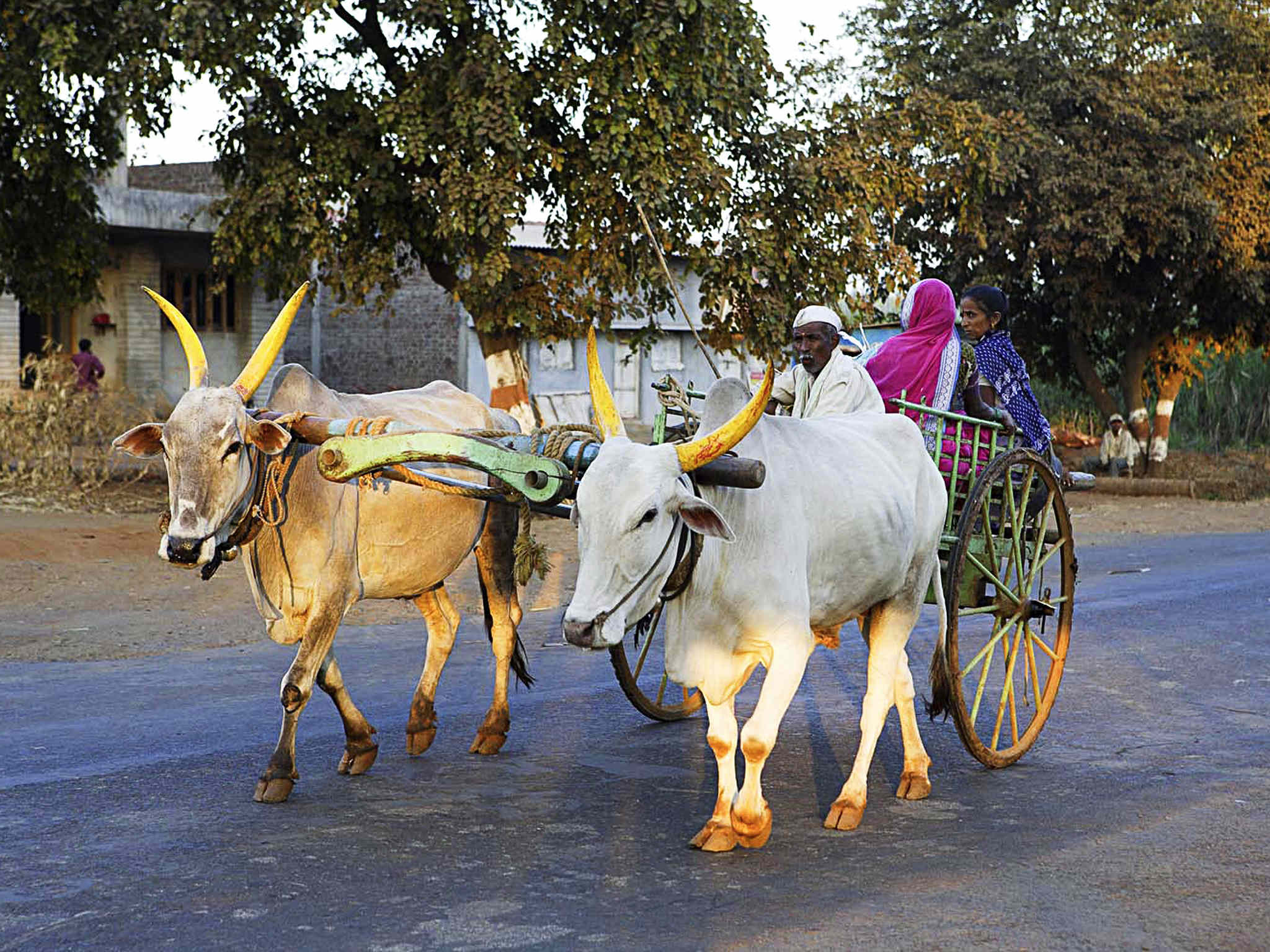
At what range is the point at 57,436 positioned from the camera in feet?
49.6

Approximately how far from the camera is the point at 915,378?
6742mm

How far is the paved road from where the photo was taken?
4.00 meters

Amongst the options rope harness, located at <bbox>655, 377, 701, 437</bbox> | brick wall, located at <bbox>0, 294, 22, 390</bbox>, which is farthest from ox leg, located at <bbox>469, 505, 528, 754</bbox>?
brick wall, located at <bbox>0, 294, 22, 390</bbox>

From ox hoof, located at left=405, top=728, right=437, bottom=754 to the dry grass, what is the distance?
955 centimetres

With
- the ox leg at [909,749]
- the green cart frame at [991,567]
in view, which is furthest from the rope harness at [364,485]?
the ox leg at [909,749]

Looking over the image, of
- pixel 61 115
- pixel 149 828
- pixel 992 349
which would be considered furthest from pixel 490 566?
pixel 61 115

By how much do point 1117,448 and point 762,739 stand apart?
2028 cm

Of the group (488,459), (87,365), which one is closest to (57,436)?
(87,365)

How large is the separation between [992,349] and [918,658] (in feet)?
7.41

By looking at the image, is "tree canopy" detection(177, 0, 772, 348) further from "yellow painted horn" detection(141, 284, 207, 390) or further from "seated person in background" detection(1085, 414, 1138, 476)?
"seated person in background" detection(1085, 414, 1138, 476)

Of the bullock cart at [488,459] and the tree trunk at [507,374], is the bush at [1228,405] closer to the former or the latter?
the tree trunk at [507,374]

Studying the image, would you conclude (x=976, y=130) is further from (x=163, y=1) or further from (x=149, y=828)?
(x=149, y=828)

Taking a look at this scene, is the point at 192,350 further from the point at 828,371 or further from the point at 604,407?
the point at 828,371

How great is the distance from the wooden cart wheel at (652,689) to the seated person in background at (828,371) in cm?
110
